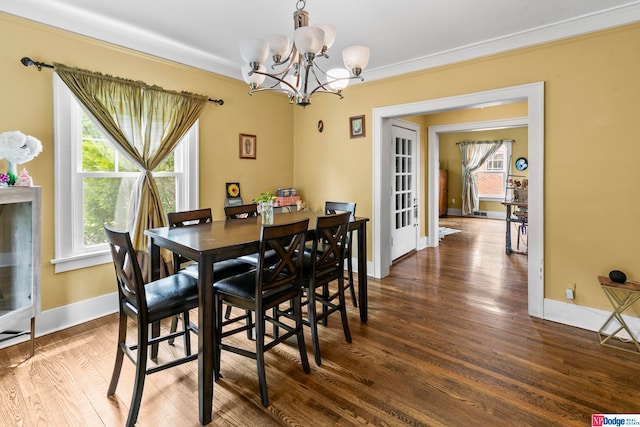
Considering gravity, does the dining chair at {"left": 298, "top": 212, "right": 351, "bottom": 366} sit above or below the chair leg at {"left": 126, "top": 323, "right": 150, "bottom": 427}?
above

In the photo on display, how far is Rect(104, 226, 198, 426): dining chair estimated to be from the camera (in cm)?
171

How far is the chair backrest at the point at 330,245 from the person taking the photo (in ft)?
7.46

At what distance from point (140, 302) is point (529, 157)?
11.0 feet

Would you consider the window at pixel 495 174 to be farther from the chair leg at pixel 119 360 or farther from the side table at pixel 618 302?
the chair leg at pixel 119 360

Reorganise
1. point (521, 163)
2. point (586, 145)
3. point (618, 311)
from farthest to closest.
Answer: point (521, 163) < point (586, 145) < point (618, 311)

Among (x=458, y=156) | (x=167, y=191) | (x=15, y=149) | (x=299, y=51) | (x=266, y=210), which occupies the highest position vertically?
(x=458, y=156)

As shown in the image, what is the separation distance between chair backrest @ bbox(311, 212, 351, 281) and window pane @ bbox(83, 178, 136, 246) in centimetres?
211

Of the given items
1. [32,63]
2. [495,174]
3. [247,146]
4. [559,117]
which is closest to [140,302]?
[32,63]

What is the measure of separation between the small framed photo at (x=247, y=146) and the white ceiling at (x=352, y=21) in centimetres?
110

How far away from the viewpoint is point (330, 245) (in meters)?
2.42

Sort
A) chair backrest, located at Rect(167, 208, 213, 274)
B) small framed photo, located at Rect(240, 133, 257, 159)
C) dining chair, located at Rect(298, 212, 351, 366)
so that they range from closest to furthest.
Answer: dining chair, located at Rect(298, 212, 351, 366)
chair backrest, located at Rect(167, 208, 213, 274)
small framed photo, located at Rect(240, 133, 257, 159)

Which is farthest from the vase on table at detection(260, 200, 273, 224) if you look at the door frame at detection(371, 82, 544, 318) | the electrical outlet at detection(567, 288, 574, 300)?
the electrical outlet at detection(567, 288, 574, 300)

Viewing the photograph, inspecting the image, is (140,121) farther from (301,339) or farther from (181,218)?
(301,339)

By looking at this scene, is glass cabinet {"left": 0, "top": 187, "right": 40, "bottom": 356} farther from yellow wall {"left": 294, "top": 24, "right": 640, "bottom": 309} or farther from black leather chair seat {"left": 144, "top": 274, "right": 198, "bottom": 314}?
yellow wall {"left": 294, "top": 24, "right": 640, "bottom": 309}
